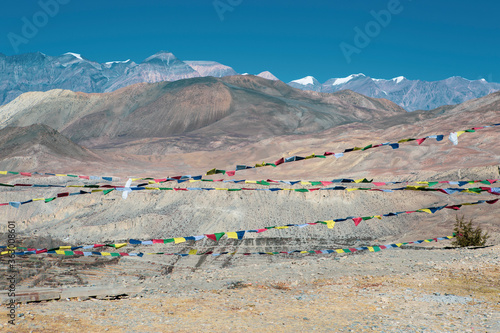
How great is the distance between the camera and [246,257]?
23859 millimetres

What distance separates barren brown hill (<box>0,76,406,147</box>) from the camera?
128375mm

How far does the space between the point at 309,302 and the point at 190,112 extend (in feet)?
431

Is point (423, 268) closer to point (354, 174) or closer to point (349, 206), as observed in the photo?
point (349, 206)

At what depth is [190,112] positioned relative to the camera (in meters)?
138

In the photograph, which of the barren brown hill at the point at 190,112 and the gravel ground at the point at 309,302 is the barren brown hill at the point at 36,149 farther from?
the gravel ground at the point at 309,302

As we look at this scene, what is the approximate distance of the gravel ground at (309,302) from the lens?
7238mm

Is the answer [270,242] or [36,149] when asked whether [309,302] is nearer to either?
[270,242]

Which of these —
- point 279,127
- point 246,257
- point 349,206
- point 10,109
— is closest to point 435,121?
point 279,127

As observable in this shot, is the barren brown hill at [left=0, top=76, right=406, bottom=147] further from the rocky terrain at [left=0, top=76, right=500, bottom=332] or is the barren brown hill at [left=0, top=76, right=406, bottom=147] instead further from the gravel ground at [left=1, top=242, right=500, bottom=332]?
the gravel ground at [left=1, top=242, right=500, bottom=332]

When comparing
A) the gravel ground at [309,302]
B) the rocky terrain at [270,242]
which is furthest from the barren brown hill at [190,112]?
the gravel ground at [309,302]

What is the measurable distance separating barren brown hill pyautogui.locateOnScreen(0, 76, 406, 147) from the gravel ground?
10179 cm

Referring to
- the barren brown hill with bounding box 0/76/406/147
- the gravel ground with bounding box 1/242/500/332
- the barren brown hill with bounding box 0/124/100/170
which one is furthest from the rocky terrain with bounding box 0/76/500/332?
the barren brown hill with bounding box 0/76/406/147

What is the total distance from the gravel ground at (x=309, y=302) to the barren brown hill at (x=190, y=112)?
102 metres

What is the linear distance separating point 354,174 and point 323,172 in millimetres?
5408
